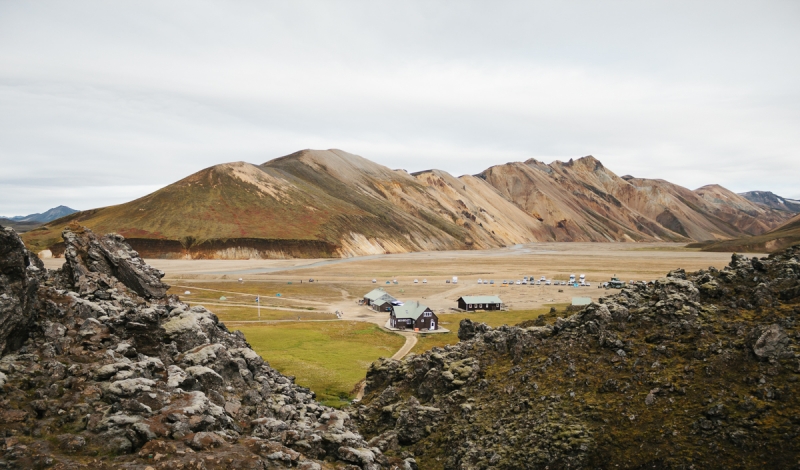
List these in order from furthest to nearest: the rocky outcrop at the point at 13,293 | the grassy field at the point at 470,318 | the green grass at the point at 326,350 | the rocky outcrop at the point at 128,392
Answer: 1. the grassy field at the point at 470,318
2. the green grass at the point at 326,350
3. the rocky outcrop at the point at 13,293
4. the rocky outcrop at the point at 128,392

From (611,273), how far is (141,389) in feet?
623

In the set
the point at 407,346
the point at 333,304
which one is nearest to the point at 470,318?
the point at 407,346

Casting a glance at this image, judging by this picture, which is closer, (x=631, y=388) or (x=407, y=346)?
(x=631, y=388)

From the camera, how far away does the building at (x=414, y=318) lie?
299ft

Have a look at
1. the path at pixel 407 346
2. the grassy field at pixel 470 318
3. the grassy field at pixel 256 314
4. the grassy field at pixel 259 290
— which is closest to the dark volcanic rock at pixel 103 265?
the path at pixel 407 346

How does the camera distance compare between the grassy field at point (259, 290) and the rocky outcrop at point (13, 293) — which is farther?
the grassy field at point (259, 290)

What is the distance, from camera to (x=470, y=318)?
102 metres

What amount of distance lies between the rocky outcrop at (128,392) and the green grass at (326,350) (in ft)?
63.7

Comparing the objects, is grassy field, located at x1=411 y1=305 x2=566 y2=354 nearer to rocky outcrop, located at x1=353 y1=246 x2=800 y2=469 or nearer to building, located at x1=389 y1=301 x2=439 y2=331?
building, located at x1=389 y1=301 x2=439 y2=331

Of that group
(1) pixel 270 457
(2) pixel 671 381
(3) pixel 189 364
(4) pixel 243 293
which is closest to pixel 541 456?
(2) pixel 671 381

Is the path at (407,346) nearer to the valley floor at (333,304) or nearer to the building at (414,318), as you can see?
the valley floor at (333,304)

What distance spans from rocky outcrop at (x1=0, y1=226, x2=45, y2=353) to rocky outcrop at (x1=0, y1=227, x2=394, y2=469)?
6 centimetres

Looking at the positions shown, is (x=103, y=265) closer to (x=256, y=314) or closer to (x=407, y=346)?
(x=407, y=346)

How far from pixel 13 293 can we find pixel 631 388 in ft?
103
